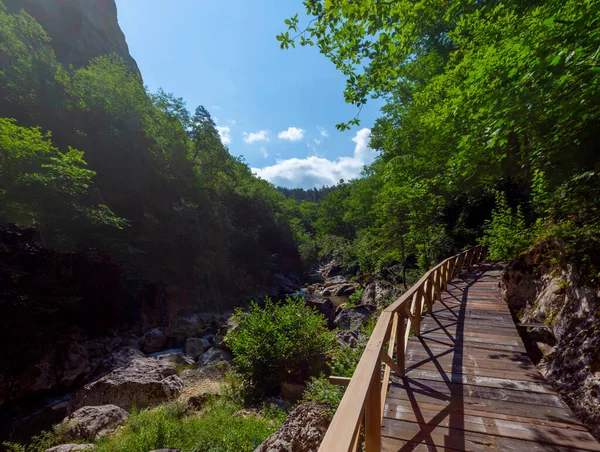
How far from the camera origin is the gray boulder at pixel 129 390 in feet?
25.2

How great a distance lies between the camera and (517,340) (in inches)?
159

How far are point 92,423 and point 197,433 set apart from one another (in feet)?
9.93

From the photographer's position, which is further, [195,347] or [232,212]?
[232,212]

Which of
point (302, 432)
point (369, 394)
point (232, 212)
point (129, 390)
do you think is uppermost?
point (232, 212)

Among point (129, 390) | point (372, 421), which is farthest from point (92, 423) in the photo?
point (372, 421)

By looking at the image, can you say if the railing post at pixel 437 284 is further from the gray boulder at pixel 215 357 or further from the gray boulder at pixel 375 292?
the gray boulder at pixel 215 357

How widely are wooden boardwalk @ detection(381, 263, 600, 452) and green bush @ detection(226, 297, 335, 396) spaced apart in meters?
4.34

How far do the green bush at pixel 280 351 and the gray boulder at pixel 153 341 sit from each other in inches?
314

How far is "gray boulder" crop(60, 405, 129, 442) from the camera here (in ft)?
19.5

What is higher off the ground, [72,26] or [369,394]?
[72,26]

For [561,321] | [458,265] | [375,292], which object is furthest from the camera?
[375,292]

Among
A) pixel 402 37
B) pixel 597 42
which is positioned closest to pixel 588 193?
pixel 597 42

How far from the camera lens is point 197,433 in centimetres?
546

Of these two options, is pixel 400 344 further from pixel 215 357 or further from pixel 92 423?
pixel 215 357
